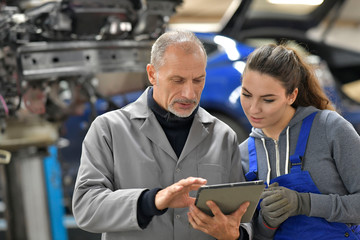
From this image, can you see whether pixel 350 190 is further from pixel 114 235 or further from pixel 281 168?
pixel 114 235

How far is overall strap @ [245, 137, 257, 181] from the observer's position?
162 centimetres

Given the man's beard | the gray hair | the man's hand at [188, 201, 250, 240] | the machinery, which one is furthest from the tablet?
the machinery

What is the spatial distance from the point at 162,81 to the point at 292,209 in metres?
0.50

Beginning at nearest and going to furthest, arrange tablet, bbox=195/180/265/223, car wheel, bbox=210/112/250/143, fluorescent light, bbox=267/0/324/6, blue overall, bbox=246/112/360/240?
tablet, bbox=195/180/265/223, blue overall, bbox=246/112/360/240, car wheel, bbox=210/112/250/143, fluorescent light, bbox=267/0/324/6

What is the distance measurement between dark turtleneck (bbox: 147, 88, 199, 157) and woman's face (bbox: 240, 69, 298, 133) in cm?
16

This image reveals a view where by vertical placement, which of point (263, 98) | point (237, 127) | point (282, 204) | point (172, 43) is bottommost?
point (237, 127)

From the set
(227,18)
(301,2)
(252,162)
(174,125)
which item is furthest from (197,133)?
(301,2)

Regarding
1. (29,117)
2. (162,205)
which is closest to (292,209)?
(162,205)

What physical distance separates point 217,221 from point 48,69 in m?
1.38

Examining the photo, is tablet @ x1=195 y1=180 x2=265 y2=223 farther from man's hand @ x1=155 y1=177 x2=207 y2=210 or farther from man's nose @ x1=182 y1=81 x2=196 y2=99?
man's nose @ x1=182 y1=81 x2=196 y2=99

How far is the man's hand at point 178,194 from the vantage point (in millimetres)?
1314

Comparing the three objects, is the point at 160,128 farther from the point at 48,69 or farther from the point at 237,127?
the point at 237,127

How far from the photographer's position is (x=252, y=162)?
1.64m

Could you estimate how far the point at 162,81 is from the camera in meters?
1.54
